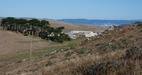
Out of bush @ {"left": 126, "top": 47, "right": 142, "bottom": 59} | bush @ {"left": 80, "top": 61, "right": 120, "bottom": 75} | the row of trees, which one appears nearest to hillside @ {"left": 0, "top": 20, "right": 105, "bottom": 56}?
the row of trees

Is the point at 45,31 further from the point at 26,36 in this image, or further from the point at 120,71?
the point at 120,71

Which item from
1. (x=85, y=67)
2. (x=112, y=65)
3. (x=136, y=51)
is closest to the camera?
(x=112, y=65)

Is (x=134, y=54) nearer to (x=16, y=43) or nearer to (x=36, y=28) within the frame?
(x=16, y=43)

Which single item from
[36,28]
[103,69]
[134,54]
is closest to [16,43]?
[36,28]

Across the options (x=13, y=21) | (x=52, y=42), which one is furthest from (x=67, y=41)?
(x=13, y=21)

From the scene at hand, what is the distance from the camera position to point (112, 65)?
844cm

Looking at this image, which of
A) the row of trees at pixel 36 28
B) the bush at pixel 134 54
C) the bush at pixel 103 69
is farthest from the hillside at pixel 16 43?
the bush at pixel 103 69

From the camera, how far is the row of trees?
93500 mm

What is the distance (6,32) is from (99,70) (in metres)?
96.3

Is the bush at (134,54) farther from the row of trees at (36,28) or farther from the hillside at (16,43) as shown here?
the row of trees at (36,28)

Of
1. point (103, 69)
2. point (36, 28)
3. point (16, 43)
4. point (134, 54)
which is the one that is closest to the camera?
point (103, 69)

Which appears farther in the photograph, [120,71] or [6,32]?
[6,32]

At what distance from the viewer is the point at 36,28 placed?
101375 millimetres

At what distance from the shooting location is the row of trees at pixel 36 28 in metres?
93.5
